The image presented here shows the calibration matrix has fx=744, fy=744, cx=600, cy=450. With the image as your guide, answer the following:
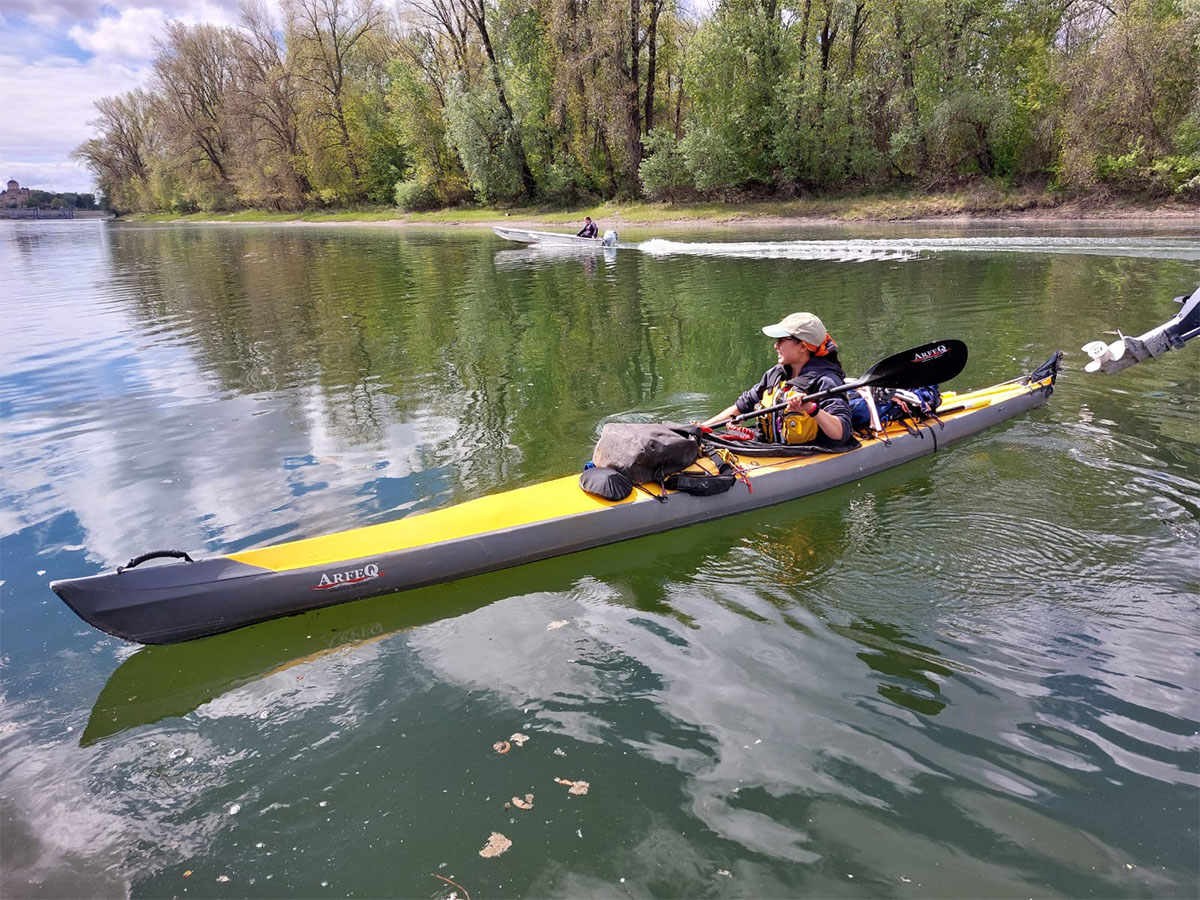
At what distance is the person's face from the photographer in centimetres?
586

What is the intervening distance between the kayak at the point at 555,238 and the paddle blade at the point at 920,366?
19765mm

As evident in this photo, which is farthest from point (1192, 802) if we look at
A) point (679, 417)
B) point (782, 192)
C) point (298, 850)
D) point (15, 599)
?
point (782, 192)

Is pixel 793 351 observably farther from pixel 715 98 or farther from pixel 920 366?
pixel 715 98

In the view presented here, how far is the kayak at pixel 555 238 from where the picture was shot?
25484 mm

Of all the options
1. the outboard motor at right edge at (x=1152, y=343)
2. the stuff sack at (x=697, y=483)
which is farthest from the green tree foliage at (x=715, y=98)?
the stuff sack at (x=697, y=483)

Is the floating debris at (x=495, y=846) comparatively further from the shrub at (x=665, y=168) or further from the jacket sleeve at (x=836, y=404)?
the shrub at (x=665, y=168)

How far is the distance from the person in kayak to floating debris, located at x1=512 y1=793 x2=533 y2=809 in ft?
11.5

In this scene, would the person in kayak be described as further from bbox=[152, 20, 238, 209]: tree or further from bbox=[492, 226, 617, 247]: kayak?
bbox=[152, 20, 238, 209]: tree

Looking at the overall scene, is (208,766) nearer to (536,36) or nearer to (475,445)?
(475,445)

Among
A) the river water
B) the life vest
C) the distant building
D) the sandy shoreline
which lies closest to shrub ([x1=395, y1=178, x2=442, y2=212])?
the sandy shoreline

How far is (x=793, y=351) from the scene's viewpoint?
589 cm

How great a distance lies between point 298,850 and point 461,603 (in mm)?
1872

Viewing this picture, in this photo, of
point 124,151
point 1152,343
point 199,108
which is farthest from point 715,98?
point 124,151

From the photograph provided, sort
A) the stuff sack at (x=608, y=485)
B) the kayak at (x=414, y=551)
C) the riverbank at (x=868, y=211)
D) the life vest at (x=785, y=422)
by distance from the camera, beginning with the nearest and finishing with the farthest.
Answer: the kayak at (x=414, y=551), the stuff sack at (x=608, y=485), the life vest at (x=785, y=422), the riverbank at (x=868, y=211)
